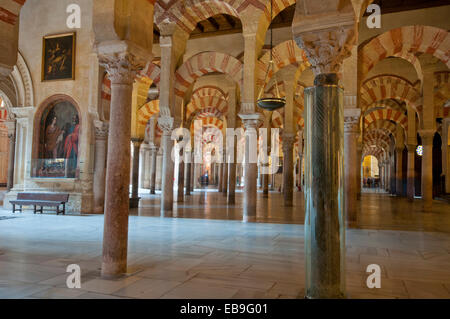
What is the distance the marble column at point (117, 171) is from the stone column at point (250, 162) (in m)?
4.04

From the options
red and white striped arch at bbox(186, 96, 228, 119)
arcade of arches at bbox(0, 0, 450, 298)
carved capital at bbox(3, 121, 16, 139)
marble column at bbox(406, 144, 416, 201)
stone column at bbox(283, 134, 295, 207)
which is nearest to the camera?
arcade of arches at bbox(0, 0, 450, 298)

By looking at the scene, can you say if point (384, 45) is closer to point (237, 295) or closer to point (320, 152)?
point (320, 152)

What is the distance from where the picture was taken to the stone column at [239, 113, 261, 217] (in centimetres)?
720

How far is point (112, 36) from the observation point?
3.41m

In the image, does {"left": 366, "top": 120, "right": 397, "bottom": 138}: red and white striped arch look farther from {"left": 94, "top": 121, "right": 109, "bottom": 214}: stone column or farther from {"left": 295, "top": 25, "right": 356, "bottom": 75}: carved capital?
{"left": 295, "top": 25, "right": 356, "bottom": 75}: carved capital

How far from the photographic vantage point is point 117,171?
329 cm

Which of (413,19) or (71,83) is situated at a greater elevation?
(413,19)

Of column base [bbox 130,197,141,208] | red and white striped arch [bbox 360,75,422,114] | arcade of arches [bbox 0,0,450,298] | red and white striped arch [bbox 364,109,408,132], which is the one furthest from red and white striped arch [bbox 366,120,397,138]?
column base [bbox 130,197,141,208]

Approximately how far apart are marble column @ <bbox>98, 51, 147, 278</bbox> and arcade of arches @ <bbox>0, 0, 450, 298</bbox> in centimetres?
1

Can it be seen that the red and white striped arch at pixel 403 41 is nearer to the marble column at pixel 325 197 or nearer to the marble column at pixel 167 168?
the marble column at pixel 167 168

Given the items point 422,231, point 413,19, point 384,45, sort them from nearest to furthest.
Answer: point 422,231 → point 384,45 → point 413,19

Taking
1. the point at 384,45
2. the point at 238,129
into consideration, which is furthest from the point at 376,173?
the point at 384,45

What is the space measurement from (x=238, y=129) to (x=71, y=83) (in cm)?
566

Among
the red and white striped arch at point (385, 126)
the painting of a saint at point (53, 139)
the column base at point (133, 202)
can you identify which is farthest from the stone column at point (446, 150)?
the painting of a saint at point (53, 139)
